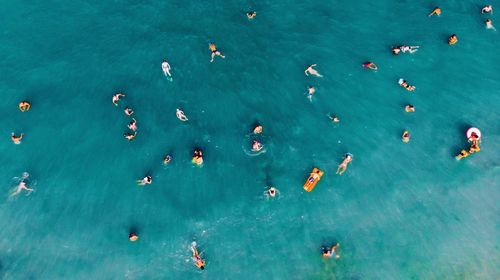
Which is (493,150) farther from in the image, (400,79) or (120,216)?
(120,216)

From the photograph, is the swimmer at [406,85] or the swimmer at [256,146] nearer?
the swimmer at [256,146]

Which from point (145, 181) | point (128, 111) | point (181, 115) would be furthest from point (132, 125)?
point (145, 181)

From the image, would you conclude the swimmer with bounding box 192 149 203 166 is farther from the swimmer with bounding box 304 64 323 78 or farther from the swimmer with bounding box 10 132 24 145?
the swimmer with bounding box 10 132 24 145

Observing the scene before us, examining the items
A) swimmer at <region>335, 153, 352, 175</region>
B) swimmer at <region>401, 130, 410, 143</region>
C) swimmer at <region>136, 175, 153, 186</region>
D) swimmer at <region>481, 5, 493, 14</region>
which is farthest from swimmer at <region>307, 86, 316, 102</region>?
swimmer at <region>481, 5, 493, 14</region>

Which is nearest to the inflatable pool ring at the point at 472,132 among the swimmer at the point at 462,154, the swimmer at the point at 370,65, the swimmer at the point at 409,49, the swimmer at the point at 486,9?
the swimmer at the point at 462,154

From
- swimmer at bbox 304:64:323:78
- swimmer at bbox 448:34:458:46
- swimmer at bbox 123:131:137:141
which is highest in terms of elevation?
swimmer at bbox 448:34:458:46

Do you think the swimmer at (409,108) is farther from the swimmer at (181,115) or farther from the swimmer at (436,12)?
the swimmer at (181,115)

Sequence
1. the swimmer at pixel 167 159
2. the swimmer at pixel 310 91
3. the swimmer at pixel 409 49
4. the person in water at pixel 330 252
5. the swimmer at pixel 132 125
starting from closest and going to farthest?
the person in water at pixel 330 252
the swimmer at pixel 167 159
the swimmer at pixel 132 125
the swimmer at pixel 310 91
the swimmer at pixel 409 49
